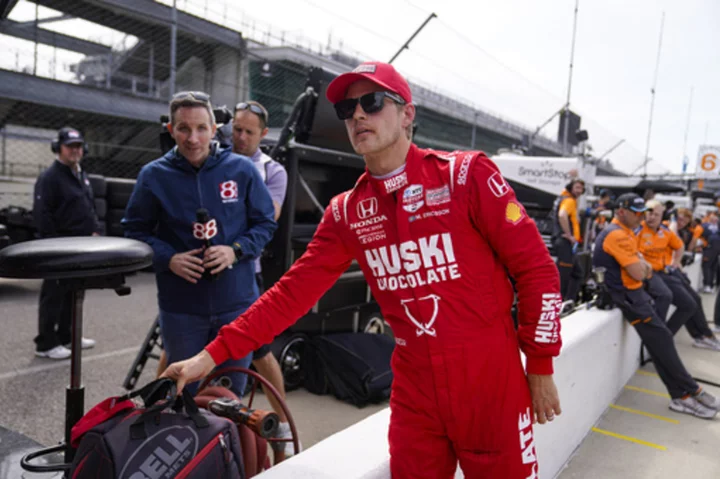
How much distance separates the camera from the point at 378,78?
158cm

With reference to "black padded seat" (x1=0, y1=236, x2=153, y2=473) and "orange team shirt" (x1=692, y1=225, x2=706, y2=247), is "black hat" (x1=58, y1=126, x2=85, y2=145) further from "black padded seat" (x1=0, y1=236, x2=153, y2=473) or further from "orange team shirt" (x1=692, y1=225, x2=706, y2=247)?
"orange team shirt" (x1=692, y1=225, x2=706, y2=247)

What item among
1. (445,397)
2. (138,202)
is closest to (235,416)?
(445,397)

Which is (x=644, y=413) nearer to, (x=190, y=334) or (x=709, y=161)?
(x=190, y=334)

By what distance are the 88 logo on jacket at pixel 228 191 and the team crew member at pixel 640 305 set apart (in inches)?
139

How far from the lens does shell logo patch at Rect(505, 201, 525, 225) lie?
58.3 inches

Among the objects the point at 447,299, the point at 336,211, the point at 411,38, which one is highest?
the point at 411,38

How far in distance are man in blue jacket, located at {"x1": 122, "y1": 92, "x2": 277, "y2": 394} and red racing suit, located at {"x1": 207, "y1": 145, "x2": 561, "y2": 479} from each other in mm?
903

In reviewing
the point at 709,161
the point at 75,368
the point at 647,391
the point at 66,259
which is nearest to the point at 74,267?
the point at 66,259

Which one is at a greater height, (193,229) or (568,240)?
(193,229)

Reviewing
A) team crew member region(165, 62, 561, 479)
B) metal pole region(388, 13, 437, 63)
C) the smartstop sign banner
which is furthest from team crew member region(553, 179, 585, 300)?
team crew member region(165, 62, 561, 479)

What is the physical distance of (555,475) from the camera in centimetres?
312

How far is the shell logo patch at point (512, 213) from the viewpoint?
1.48 metres

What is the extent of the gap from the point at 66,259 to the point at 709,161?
56.0 feet

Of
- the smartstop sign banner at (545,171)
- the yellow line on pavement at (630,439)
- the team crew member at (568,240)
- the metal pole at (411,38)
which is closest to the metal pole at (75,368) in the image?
the yellow line on pavement at (630,439)
